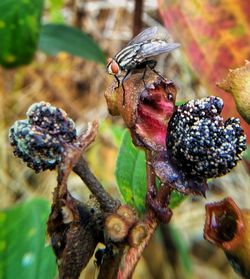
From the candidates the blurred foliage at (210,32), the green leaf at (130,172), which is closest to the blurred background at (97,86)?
the blurred foliage at (210,32)

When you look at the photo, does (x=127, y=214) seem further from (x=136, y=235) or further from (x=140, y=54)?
(x=140, y=54)

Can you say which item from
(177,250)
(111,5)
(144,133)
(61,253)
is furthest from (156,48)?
(111,5)

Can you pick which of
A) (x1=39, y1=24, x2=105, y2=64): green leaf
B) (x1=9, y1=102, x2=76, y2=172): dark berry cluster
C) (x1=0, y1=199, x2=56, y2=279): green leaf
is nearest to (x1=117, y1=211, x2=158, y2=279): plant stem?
(x1=9, y1=102, x2=76, y2=172): dark berry cluster

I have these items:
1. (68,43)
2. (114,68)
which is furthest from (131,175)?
(68,43)

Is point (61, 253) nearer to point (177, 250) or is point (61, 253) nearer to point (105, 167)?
point (177, 250)

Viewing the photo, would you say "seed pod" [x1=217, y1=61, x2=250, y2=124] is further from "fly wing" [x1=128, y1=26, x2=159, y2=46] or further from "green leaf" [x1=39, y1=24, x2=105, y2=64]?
"green leaf" [x1=39, y1=24, x2=105, y2=64]

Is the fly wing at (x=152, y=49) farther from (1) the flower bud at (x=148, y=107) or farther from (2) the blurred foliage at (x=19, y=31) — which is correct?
(2) the blurred foliage at (x=19, y=31)

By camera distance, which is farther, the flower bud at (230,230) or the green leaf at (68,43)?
the green leaf at (68,43)
